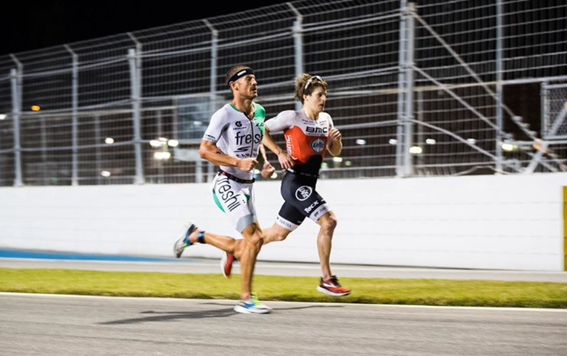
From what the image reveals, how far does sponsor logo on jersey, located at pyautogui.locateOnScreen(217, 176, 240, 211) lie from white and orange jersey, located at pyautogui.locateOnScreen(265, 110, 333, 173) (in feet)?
4.05

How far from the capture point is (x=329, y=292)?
8555 millimetres

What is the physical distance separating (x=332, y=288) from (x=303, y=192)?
0.99 metres

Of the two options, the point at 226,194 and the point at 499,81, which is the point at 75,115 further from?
the point at 226,194

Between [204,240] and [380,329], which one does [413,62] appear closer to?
[204,240]

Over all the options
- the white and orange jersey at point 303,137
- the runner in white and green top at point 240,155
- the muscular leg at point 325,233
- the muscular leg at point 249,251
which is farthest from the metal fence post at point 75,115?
the muscular leg at point 249,251

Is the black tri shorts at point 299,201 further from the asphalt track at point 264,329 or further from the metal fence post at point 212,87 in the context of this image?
the metal fence post at point 212,87

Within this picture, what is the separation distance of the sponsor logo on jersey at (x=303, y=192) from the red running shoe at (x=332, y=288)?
0.83 m

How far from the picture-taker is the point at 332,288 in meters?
8.53

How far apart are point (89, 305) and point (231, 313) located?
1.48 meters

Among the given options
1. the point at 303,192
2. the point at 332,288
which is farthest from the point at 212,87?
the point at 332,288

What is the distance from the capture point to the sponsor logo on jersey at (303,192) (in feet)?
28.7

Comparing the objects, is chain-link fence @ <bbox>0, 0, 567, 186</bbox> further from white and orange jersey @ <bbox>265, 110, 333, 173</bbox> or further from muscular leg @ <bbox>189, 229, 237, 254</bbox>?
muscular leg @ <bbox>189, 229, 237, 254</bbox>

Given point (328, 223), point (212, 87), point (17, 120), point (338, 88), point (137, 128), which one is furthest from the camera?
point (17, 120)

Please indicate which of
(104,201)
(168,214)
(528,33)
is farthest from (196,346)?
(104,201)
